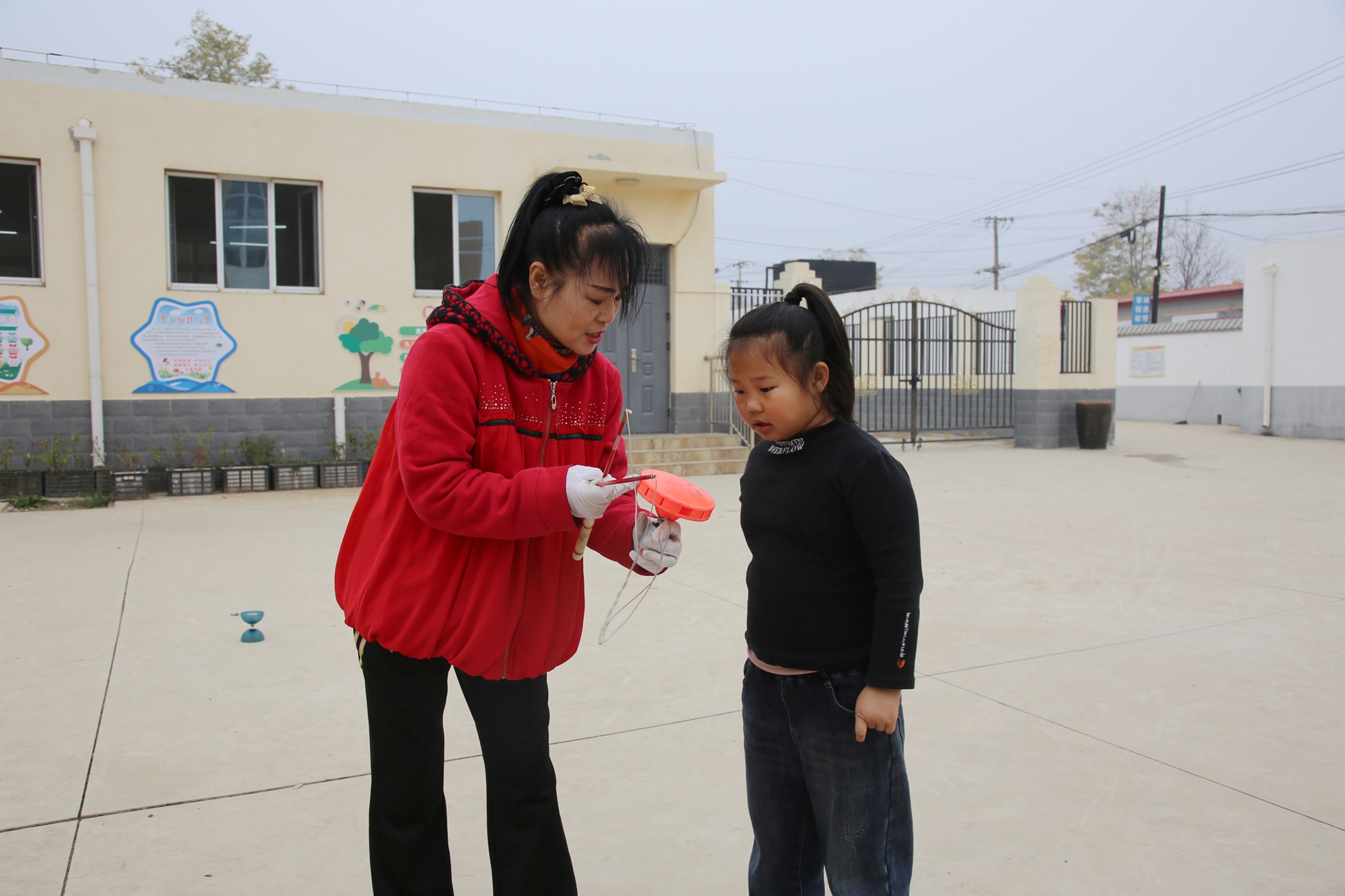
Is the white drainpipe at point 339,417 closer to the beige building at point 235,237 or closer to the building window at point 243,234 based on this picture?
the beige building at point 235,237

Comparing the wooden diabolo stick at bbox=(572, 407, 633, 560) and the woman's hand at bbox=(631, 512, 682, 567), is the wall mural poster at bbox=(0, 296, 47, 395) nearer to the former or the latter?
A: the wooden diabolo stick at bbox=(572, 407, 633, 560)

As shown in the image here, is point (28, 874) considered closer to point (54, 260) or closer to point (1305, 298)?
point (54, 260)

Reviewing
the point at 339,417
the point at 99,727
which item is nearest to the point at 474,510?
the point at 99,727

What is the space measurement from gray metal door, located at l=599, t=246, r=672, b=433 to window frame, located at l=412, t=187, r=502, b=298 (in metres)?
2.14

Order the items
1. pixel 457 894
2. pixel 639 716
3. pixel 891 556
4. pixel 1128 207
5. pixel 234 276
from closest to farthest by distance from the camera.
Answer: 1. pixel 891 556
2. pixel 457 894
3. pixel 639 716
4. pixel 234 276
5. pixel 1128 207

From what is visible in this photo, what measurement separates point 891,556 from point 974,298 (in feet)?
94.1

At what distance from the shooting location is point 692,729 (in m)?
3.40

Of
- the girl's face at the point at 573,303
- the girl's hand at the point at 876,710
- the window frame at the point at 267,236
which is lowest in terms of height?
the girl's hand at the point at 876,710

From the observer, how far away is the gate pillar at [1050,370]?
633 inches

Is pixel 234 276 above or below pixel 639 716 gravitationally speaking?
above

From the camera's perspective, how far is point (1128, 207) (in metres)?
43.9

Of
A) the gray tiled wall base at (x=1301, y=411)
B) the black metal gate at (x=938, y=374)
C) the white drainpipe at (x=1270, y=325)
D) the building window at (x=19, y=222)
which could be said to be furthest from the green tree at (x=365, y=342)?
the gray tiled wall base at (x=1301, y=411)

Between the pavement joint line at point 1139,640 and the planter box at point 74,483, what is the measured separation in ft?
29.7

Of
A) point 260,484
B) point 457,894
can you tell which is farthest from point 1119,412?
point 457,894
